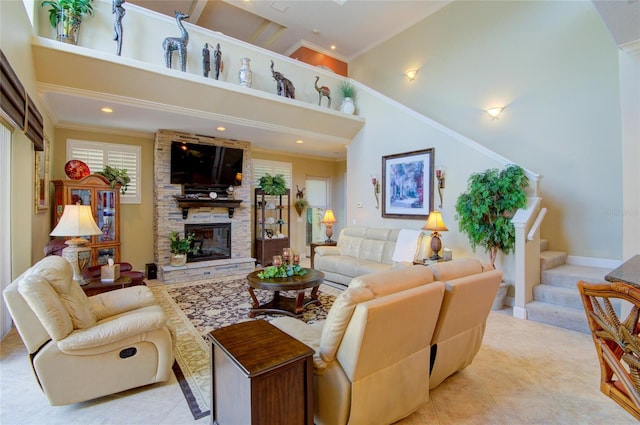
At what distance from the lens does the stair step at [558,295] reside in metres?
3.57

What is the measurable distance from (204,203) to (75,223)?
3.04m

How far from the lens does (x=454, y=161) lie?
4.82m

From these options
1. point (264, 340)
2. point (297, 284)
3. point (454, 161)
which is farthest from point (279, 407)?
point (454, 161)

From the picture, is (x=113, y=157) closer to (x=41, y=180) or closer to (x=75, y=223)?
(x=41, y=180)

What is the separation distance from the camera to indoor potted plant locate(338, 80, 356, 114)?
625 cm

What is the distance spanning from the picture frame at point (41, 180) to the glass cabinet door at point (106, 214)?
28.2 inches

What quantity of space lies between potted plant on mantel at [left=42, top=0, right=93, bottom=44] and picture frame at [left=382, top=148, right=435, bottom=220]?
4.97 metres

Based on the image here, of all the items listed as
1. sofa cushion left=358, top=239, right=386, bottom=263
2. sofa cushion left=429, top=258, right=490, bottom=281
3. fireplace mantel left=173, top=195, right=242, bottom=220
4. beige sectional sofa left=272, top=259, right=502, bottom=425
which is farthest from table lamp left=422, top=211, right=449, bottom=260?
fireplace mantel left=173, top=195, right=242, bottom=220

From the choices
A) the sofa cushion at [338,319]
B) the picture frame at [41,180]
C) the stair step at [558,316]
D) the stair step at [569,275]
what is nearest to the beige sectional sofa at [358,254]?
the stair step at [558,316]

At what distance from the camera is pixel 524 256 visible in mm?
3752

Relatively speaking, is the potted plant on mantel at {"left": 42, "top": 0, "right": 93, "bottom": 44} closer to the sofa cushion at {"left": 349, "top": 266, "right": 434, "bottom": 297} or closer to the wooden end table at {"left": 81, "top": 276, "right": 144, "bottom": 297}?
the wooden end table at {"left": 81, "top": 276, "right": 144, "bottom": 297}

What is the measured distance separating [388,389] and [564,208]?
4595 millimetres

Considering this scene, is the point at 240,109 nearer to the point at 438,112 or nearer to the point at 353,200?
the point at 353,200

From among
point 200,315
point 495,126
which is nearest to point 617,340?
point 200,315
